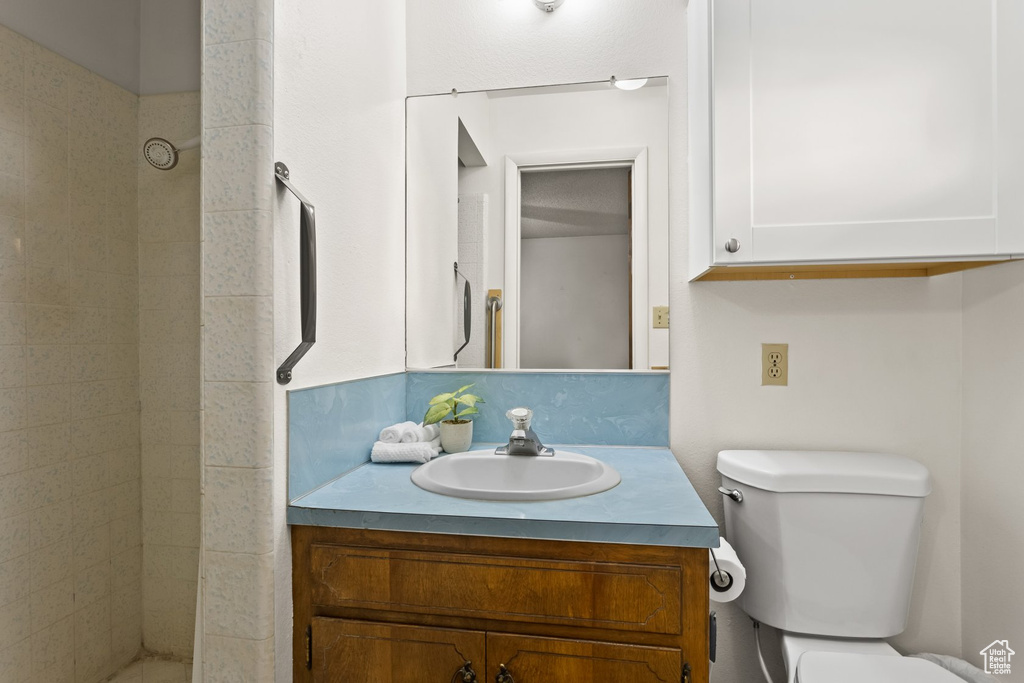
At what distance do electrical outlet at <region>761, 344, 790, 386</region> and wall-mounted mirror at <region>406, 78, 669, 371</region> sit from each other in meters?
0.26

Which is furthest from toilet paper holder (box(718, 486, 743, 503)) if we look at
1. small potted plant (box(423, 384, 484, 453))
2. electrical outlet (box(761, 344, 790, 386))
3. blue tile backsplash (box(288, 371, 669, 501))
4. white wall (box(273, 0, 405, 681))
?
white wall (box(273, 0, 405, 681))

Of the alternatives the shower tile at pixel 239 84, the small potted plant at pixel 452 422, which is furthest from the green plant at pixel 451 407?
the shower tile at pixel 239 84

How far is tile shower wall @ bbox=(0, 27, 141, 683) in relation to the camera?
3.96ft

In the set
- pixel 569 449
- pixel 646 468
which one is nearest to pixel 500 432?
pixel 569 449

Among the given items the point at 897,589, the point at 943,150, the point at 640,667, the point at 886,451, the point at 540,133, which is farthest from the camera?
the point at 540,133

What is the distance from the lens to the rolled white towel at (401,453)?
1.28m

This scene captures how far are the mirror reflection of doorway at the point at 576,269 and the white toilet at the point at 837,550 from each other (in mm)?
537

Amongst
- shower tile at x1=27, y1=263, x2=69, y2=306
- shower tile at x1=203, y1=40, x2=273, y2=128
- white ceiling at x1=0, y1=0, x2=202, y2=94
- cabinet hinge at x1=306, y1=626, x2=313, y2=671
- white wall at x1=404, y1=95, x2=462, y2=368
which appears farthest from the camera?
white wall at x1=404, y1=95, x2=462, y2=368

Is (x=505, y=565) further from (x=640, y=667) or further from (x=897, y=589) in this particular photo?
(x=897, y=589)

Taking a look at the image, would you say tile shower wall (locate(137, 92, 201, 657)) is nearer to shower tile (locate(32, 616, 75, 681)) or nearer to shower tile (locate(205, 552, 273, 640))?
shower tile (locate(32, 616, 75, 681))

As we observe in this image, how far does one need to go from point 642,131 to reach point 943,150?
0.69 metres

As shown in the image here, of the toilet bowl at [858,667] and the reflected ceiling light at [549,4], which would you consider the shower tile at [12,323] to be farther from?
the toilet bowl at [858,667]

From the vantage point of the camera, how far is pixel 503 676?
37.0 inches

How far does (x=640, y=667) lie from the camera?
91 cm
